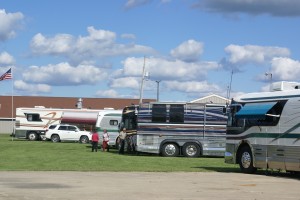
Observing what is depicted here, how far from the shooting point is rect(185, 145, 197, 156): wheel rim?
32000 mm

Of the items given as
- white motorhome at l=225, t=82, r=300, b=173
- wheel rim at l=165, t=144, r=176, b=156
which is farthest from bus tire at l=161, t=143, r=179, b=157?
white motorhome at l=225, t=82, r=300, b=173

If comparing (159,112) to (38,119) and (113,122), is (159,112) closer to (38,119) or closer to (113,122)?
(113,122)

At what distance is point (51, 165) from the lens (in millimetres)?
23406

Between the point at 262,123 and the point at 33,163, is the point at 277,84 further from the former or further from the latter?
the point at 33,163

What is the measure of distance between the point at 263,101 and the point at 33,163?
999 cm

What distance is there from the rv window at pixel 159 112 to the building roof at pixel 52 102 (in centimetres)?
5855

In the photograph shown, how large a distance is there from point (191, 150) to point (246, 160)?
10.7 meters

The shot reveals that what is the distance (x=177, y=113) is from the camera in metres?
32.1

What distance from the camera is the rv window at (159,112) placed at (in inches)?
1266

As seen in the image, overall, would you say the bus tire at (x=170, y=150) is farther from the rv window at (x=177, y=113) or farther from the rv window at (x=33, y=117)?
the rv window at (x=33, y=117)

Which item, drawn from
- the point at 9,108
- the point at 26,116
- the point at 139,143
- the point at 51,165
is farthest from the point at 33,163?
the point at 9,108

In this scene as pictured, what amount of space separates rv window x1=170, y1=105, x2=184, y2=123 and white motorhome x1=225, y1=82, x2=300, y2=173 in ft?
30.7

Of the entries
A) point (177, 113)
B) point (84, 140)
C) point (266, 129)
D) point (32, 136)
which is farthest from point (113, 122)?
point (266, 129)

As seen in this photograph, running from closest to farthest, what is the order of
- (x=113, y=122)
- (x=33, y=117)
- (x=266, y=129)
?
1. (x=266, y=129)
2. (x=113, y=122)
3. (x=33, y=117)
